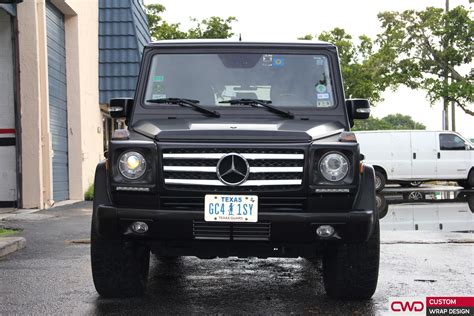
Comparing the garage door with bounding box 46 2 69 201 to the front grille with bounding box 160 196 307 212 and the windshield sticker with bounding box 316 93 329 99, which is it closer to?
the windshield sticker with bounding box 316 93 329 99

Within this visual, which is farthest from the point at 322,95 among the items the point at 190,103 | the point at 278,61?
the point at 190,103

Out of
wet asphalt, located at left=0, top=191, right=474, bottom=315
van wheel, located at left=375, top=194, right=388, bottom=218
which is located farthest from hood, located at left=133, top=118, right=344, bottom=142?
van wheel, located at left=375, top=194, right=388, bottom=218

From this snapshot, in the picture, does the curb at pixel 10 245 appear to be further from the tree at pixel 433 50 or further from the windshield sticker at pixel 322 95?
the tree at pixel 433 50

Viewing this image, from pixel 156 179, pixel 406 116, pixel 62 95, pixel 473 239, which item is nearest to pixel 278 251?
pixel 156 179

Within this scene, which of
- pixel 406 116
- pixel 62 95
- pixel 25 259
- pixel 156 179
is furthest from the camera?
pixel 406 116

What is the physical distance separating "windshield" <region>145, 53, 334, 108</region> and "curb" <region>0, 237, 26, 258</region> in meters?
3.05

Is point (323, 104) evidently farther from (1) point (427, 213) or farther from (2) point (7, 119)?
(2) point (7, 119)

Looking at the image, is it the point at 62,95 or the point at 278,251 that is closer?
the point at 278,251

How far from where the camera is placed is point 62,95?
634 inches

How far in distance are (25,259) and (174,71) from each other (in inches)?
119

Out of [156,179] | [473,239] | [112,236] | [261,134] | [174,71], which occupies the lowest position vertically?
[473,239]

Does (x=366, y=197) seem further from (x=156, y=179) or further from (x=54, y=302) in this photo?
(x=54, y=302)

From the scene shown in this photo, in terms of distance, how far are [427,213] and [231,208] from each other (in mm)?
9460

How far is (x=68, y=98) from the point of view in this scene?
16.5m
